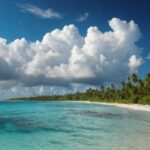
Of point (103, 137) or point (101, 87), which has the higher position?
point (101, 87)

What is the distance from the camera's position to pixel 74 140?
22.0m

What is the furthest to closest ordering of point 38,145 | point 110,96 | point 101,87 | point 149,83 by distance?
point 101,87
point 110,96
point 149,83
point 38,145

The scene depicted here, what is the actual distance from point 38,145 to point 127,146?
6.15m

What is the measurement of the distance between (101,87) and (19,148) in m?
138

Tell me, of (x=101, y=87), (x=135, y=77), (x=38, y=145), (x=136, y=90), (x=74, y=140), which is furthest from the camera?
(x=101, y=87)

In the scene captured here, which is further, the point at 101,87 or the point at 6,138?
the point at 101,87

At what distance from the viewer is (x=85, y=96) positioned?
618ft

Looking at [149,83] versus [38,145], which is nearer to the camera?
[38,145]

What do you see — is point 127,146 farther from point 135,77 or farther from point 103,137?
point 135,77

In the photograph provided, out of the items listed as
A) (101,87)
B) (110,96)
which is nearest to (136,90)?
(110,96)

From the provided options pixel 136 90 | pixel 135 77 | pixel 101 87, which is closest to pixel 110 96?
pixel 101 87

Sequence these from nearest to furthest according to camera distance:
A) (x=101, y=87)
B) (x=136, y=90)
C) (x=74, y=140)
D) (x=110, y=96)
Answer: (x=74, y=140), (x=136, y=90), (x=110, y=96), (x=101, y=87)

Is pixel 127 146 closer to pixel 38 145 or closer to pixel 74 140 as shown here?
pixel 74 140

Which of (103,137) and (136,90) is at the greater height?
(136,90)
